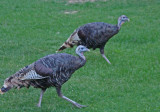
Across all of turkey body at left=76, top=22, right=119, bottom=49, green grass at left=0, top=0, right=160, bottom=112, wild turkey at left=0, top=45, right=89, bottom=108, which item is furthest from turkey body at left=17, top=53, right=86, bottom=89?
turkey body at left=76, top=22, right=119, bottom=49

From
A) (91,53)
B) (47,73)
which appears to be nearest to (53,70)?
(47,73)

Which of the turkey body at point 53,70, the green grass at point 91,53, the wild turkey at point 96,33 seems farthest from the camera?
the wild turkey at point 96,33

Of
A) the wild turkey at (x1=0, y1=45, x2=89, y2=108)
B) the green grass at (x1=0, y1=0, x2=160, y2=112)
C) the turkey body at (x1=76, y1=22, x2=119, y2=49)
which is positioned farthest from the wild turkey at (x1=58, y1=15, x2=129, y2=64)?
the wild turkey at (x1=0, y1=45, x2=89, y2=108)

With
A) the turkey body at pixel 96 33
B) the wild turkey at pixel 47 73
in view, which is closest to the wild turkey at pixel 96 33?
the turkey body at pixel 96 33

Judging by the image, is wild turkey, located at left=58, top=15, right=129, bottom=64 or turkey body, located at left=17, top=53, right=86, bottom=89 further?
wild turkey, located at left=58, top=15, right=129, bottom=64

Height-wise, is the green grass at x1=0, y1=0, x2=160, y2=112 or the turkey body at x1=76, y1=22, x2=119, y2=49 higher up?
the turkey body at x1=76, y1=22, x2=119, y2=49

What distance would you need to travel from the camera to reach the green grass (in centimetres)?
727

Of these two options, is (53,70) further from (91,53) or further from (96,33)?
(91,53)

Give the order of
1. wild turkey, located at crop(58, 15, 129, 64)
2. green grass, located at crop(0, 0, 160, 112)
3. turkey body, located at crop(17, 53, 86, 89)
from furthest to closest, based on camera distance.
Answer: wild turkey, located at crop(58, 15, 129, 64) → green grass, located at crop(0, 0, 160, 112) → turkey body, located at crop(17, 53, 86, 89)

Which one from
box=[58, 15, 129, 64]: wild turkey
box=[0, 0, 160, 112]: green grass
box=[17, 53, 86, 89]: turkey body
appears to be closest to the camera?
box=[17, 53, 86, 89]: turkey body

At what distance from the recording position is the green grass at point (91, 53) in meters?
7.27

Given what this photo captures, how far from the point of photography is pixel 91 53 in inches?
425

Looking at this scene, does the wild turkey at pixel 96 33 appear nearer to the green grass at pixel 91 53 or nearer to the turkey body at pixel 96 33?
the turkey body at pixel 96 33

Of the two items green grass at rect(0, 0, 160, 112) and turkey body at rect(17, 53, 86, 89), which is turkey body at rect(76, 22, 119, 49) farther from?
turkey body at rect(17, 53, 86, 89)
